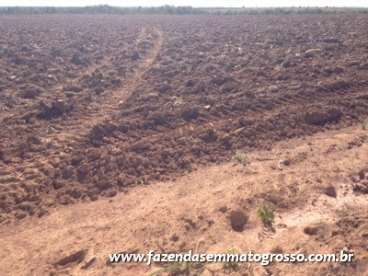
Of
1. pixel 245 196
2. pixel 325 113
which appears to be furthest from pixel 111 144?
pixel 325 113

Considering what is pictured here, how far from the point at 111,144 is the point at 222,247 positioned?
5.02 m

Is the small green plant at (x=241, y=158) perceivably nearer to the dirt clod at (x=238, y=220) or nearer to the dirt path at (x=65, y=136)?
the dirt clod at (x=238, y=220)

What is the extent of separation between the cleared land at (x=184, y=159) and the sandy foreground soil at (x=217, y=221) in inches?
0.9

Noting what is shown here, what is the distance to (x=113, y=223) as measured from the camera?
668 centimetres

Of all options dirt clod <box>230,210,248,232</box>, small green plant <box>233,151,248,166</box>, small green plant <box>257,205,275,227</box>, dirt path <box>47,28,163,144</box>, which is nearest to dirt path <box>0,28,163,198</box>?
dirt path <box>47,28,163,144</box>

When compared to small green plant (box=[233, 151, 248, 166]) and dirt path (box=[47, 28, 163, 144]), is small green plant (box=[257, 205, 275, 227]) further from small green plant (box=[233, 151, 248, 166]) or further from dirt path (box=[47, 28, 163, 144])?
dirt path (box=[47, 28, 163, 144])

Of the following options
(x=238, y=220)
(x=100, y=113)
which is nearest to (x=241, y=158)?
(x=238, y=220)

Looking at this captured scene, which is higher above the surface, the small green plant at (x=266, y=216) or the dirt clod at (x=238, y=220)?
the small green plant at (x=266, y=216)

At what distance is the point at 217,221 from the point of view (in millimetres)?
6211

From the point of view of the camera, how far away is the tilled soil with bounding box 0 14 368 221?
8656mm

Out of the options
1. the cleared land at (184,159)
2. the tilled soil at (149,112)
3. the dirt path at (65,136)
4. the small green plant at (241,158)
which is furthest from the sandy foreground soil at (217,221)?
the dirt path at (65,136)

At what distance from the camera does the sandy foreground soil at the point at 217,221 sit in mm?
5562

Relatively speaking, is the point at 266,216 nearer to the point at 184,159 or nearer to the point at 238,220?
the point at 238,220

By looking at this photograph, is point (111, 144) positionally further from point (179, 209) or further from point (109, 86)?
point (109, 86)
